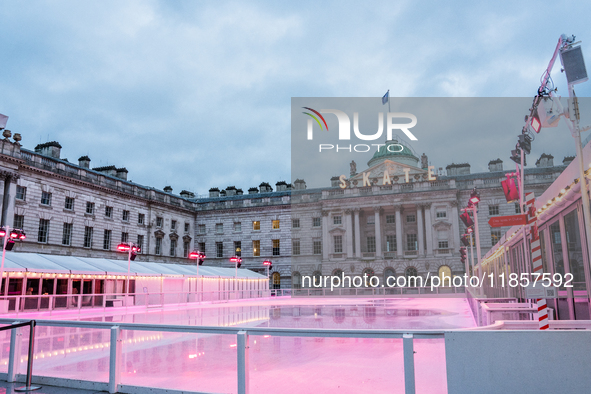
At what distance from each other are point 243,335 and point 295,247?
66502mm

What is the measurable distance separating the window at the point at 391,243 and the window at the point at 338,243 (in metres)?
6.86

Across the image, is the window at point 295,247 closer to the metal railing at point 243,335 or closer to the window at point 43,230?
the window at point 43,230

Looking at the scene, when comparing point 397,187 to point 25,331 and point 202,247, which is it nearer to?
point 202,247

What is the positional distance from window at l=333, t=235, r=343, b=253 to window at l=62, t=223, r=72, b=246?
3728cm

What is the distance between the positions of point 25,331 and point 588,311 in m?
9.98

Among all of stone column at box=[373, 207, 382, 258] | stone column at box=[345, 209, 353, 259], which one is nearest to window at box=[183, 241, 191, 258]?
stone column at box=[345, 209, 353, 259]

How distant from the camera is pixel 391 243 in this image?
2788 inches

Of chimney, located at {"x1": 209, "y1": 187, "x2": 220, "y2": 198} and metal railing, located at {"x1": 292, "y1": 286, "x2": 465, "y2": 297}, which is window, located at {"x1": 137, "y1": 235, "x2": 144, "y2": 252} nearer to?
metal railing, located at {"x1": 292, "y1": 286, "x2": 465, "y2": 297}

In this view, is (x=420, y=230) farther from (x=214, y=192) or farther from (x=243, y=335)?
(x=243, y=335)

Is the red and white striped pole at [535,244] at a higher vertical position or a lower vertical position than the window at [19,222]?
lower

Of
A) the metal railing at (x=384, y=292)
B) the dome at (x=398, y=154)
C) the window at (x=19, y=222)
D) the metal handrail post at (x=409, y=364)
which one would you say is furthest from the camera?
the dome at (x=398, y=154)

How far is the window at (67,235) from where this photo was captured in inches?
1924

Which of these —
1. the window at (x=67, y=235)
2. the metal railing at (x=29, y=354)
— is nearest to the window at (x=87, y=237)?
the window at (x=67, y=235)

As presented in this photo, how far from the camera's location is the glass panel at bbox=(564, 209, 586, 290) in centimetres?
930
